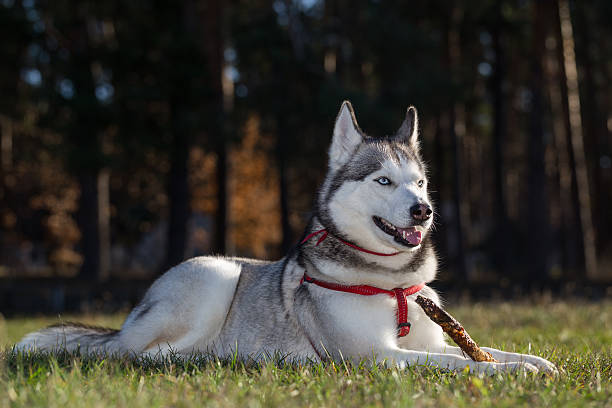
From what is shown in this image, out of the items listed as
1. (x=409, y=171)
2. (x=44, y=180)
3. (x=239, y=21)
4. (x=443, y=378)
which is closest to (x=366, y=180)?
(x=409, y=171)

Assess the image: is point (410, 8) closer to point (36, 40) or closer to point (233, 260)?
point (36, 40)

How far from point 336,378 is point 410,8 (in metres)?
23.5

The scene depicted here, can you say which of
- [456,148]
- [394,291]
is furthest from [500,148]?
[394,291]

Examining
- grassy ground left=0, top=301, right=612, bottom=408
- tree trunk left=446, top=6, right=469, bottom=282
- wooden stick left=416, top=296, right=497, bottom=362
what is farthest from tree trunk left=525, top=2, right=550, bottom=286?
wooden stick left=416, top=296, right=497, bottom=362

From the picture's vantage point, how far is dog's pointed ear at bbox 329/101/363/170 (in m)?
5.04

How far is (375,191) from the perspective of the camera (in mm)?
4625

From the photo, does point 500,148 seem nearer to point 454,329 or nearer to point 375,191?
point 375,191

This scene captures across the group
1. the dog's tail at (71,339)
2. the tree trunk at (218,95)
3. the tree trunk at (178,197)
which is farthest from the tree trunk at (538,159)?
the dog's tail at (71,339)

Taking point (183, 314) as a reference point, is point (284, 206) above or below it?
above

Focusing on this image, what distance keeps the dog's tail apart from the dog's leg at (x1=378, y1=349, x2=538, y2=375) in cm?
241

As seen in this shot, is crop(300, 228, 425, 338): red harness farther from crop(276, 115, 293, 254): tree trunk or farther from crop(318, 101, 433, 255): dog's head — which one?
crop(276, 115, 293, 254): tree trunk

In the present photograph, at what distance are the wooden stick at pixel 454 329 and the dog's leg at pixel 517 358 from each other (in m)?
0.07

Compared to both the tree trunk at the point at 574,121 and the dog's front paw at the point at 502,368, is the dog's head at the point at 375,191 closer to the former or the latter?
the dog's front paw at the point at 502,368

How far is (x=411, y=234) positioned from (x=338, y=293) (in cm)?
71
